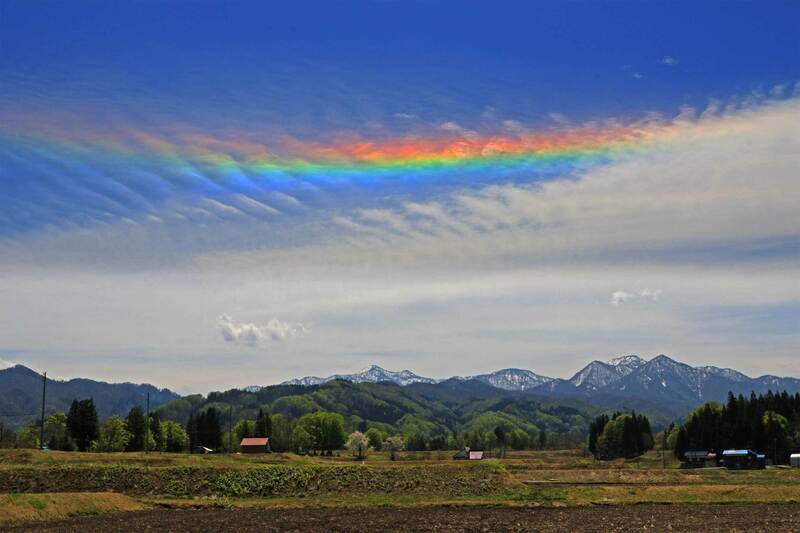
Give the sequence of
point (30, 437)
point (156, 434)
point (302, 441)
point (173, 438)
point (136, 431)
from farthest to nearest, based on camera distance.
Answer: point (302, 441) < point (173, 438) < point (30, 437) < point (156, 434) < point (136, 431)

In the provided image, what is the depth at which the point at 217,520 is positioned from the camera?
4825cm

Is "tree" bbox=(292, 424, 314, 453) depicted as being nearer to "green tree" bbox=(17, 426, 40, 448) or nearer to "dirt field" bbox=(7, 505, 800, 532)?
"green tree" bbox=(17, 426, 40, 448)

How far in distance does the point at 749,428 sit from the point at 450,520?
401 ft

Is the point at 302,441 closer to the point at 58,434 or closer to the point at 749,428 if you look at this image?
the point at 58,434

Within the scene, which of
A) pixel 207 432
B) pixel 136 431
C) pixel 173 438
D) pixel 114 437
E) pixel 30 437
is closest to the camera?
pixel 114 437

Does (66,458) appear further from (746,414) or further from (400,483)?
(746,414)

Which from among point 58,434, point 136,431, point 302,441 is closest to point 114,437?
point 136,431

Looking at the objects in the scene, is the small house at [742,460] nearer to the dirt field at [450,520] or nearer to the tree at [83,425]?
the dirt field at [450,520]

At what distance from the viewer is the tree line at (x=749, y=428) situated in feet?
469

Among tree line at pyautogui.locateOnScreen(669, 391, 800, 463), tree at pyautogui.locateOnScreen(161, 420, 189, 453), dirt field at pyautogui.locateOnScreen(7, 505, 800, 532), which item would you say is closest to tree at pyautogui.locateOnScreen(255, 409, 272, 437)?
tree at pyautogui.locateOnScreen(161, 420, 189, 453)

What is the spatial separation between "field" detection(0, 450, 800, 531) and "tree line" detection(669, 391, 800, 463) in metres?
57.0

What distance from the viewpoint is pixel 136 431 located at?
148 metres

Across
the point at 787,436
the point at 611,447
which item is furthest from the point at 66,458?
the point at 611,447

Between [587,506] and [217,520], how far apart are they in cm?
3128
